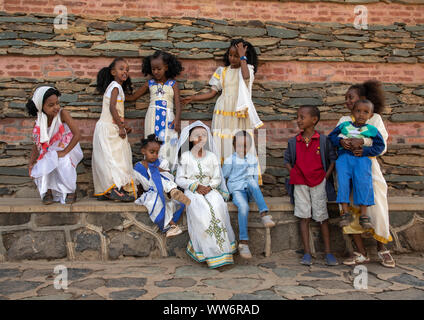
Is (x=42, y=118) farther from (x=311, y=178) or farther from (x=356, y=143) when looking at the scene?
(x=356, y=143)

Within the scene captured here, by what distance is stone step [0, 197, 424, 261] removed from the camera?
3625mm

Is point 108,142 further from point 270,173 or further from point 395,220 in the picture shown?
point 395,220

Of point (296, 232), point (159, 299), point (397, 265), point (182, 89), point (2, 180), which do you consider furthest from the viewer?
point (182, 89)

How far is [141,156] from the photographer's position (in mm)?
4852

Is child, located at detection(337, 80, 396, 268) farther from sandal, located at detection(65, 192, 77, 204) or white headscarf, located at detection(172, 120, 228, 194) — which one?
sandal, located at detection(65, 192, 77, 204)

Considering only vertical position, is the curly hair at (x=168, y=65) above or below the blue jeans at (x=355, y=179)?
above

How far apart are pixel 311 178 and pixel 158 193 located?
5.21 ft

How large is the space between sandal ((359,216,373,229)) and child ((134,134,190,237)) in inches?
66.6

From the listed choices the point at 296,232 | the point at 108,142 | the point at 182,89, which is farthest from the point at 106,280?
the point at 182,89

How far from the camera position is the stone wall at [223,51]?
4730 mm

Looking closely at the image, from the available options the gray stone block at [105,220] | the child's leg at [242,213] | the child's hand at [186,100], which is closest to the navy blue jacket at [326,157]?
the child's leg at [242,213]

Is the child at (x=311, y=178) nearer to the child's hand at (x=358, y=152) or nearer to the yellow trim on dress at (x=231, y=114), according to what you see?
the child's hand at (x=358, y=152)

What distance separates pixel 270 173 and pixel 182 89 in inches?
66.2

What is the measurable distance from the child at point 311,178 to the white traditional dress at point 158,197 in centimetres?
124
